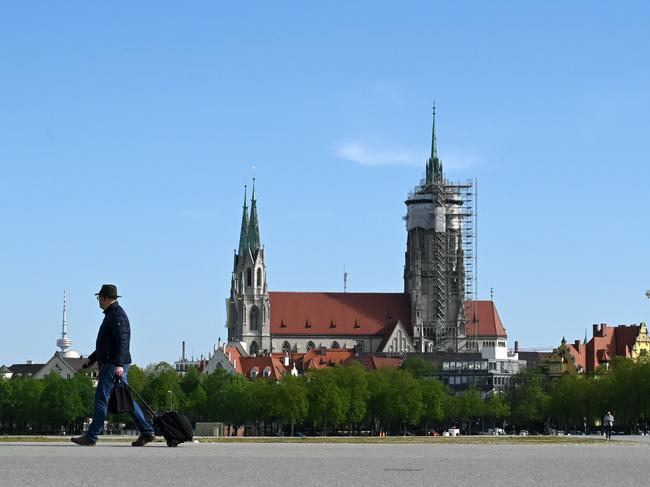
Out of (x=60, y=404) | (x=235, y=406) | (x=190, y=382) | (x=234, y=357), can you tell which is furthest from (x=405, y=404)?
(x=234, y=357)

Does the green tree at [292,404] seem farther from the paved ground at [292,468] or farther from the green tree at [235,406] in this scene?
the paved ground at [292,468]

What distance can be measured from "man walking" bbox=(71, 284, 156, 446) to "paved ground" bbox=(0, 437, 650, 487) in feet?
1.19

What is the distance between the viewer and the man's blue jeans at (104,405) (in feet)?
81.3

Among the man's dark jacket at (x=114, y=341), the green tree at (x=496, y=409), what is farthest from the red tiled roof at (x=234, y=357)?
the man's dark jacket at (x=114, y=341)

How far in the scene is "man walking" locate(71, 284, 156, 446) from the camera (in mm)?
24859

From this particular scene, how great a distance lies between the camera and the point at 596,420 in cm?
13625

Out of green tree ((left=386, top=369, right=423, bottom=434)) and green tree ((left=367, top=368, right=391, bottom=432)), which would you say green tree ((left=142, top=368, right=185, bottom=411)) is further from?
green tree ((left=386, top=369, right=423, bottom=434))

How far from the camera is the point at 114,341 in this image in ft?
A: 82.1

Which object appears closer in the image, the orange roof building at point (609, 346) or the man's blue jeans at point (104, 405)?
the man's blue jeans at point (104, 405)

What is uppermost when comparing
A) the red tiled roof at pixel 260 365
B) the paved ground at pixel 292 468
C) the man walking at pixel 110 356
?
the red tiled roof at pixel 260 365

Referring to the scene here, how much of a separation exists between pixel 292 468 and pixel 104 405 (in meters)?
5.10

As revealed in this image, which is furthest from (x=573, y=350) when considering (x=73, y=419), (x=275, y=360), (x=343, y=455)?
(x=343, y=455)

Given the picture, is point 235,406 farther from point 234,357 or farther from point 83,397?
point 234,357

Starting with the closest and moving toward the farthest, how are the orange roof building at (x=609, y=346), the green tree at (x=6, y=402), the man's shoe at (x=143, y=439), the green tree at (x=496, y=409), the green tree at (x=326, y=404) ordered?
the man's shoe at (x=143, y=439), the green tree at (x=326, y=404), the green tree at (x=6, y=402), the green tree at (x=496, y=409), the orange roof building at (x=609, y=346)
